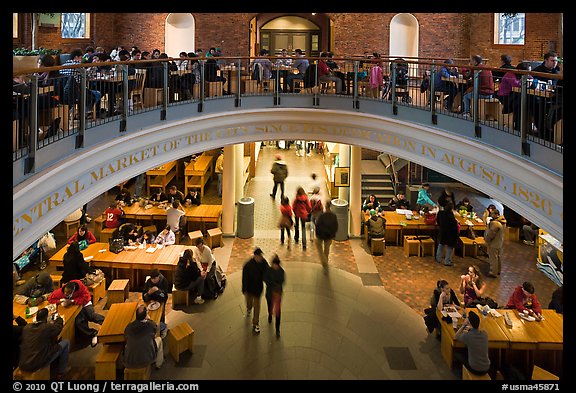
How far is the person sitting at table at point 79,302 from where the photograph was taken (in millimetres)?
9438

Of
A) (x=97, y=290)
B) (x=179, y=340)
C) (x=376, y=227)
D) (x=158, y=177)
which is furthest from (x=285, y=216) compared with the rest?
(x=158, y=177)

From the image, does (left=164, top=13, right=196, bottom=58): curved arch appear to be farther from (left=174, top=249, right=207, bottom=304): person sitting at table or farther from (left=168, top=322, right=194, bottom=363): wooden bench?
(left=168, top=322, right=194, bottom=363): wooden bench

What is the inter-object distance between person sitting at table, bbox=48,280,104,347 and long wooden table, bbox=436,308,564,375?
6224 millimetres

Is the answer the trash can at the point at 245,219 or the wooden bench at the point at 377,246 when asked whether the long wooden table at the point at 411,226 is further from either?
the trash can at the point at 245,219

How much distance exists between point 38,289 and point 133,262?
7.44 feet

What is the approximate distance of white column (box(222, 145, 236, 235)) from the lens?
1551 centimetres

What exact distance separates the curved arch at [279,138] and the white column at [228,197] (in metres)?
3.50

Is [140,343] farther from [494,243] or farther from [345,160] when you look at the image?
[345,160]

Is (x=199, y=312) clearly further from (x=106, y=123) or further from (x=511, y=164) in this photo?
(x=511, y=164)

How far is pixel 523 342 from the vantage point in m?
8.45

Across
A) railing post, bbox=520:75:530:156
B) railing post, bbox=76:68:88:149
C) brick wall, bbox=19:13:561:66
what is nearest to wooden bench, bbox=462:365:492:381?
railing post, bbox=520:75:530:156

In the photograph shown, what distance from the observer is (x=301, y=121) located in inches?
481

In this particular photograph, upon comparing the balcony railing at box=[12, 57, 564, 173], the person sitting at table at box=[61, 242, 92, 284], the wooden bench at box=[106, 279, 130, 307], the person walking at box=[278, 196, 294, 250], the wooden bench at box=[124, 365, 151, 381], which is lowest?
the wooden bench at box=[124, 365, 151, 381]

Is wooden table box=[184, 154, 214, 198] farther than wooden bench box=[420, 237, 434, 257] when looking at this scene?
Yes
